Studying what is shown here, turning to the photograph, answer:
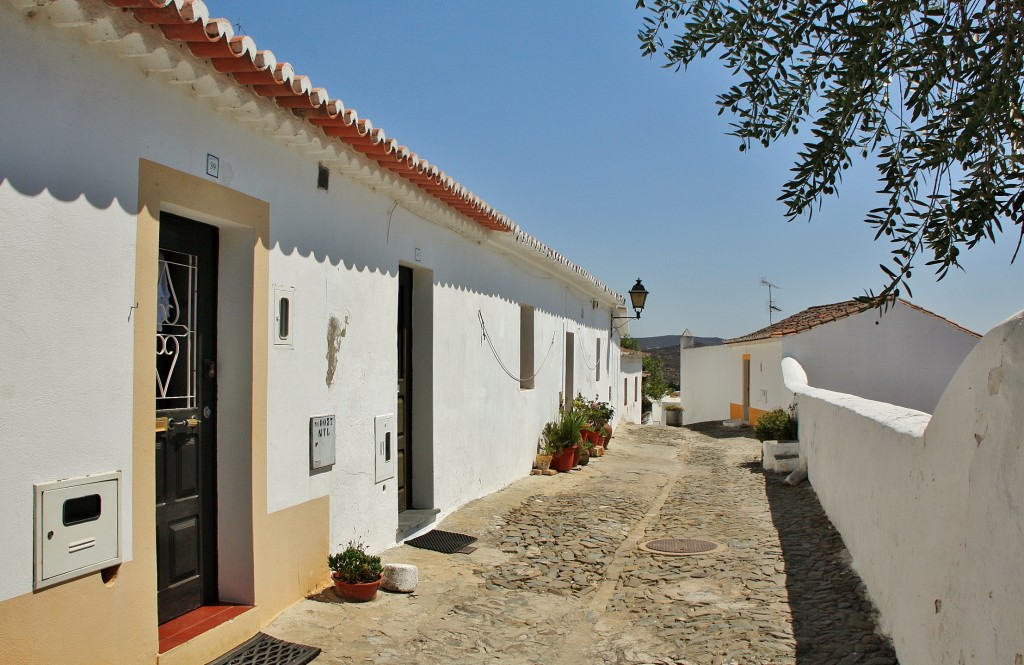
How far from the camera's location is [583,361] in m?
15.8

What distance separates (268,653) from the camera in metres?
4.11

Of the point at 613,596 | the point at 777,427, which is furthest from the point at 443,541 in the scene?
the point at 777,427

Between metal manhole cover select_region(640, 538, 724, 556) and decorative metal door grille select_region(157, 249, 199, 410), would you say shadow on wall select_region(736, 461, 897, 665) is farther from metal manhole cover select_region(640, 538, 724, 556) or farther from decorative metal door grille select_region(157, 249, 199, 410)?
decorative metal door grille select_region(157, 249, 199, 410)

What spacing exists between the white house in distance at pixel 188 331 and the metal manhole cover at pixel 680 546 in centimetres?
213

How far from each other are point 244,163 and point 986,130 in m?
3.70

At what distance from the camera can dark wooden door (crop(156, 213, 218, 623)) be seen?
408 cm

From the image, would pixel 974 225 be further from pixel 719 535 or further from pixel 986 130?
pixel 719 535

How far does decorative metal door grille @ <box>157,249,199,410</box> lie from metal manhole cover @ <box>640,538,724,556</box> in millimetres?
4404

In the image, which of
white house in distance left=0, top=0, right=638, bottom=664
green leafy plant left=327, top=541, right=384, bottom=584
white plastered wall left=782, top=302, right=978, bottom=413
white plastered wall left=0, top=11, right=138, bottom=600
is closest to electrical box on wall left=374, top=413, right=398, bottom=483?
white house in distance left=0, top=0, right=638, bottom=664

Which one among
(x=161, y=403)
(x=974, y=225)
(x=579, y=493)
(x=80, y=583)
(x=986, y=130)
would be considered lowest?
(x=579, y=493)

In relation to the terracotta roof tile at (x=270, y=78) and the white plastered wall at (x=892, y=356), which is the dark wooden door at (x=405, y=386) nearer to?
the terracotta roof tile at (x=270, y=78)

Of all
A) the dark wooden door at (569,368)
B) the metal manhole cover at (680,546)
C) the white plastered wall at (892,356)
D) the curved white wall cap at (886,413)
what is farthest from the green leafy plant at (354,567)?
the white plastered wall at (892,356)

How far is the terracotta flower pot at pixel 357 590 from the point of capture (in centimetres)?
498

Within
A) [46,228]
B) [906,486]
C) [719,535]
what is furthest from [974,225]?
[719,535]
